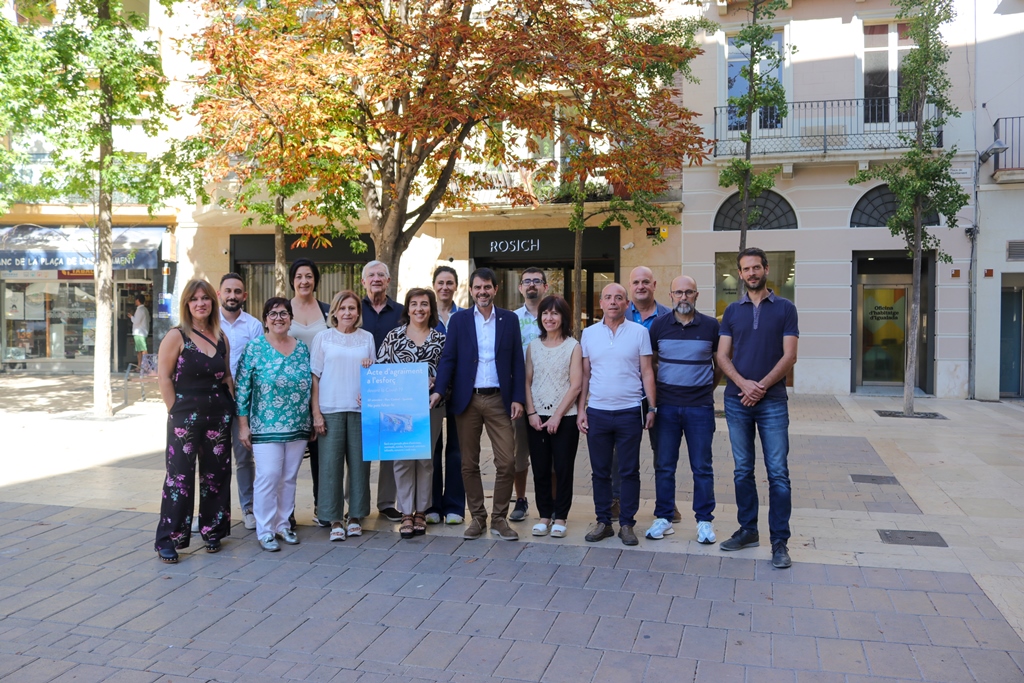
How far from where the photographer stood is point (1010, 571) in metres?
5.41

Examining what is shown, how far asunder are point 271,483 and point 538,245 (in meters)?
13.4

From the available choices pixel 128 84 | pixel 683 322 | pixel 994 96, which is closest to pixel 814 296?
pixel 994 96

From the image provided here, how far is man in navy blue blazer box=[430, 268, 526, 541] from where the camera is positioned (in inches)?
241

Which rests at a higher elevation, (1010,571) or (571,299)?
(571,299)

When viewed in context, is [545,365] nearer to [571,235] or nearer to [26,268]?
[571,235]

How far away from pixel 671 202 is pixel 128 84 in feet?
34.1

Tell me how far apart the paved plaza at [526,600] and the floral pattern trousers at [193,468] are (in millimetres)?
216

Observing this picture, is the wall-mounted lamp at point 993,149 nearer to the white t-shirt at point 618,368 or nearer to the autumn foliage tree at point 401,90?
the autumn foliage tree at point 401,90

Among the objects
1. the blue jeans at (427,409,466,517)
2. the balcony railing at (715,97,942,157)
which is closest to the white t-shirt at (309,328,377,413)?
the blue jeans at (427,409,466,517)

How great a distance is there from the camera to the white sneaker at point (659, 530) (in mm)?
6086

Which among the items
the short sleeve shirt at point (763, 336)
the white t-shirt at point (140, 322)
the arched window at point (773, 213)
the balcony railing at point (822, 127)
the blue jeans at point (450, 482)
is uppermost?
the balcony railing at point (822, 127)

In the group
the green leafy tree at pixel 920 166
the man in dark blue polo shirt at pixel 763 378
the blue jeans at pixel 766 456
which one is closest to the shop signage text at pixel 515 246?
the green leafy tree at pixel 920 166

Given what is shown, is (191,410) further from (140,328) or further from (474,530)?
(140,328)

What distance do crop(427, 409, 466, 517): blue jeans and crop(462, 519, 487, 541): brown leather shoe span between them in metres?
0.36
